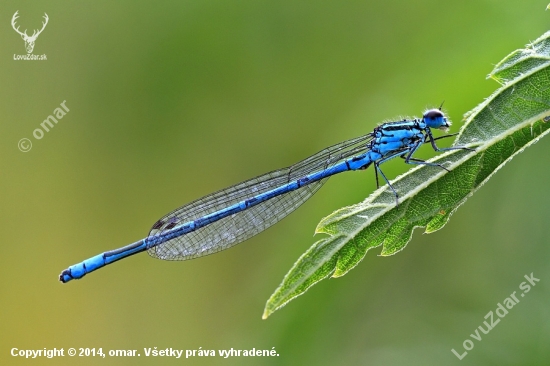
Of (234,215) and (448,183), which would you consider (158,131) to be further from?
(448,183)

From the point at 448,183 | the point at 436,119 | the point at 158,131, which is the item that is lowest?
the point at 448,183

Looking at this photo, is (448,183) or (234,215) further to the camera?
(234,215)

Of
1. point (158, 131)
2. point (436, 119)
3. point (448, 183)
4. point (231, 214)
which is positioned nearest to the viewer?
point (448, 183)

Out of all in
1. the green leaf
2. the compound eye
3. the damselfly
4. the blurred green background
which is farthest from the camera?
the blurred green background

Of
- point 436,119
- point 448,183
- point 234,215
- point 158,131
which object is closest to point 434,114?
point 436,119

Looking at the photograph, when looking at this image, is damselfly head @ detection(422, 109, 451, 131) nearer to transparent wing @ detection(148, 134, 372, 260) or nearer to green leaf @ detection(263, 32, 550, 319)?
transparent wing @ detection(148, 134, 372, 260)

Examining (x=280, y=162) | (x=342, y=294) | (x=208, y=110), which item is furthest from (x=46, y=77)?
(x=342, y=294)

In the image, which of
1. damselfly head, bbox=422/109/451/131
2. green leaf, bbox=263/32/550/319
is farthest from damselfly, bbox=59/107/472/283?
green leaf, bbox=263/32/550/319
